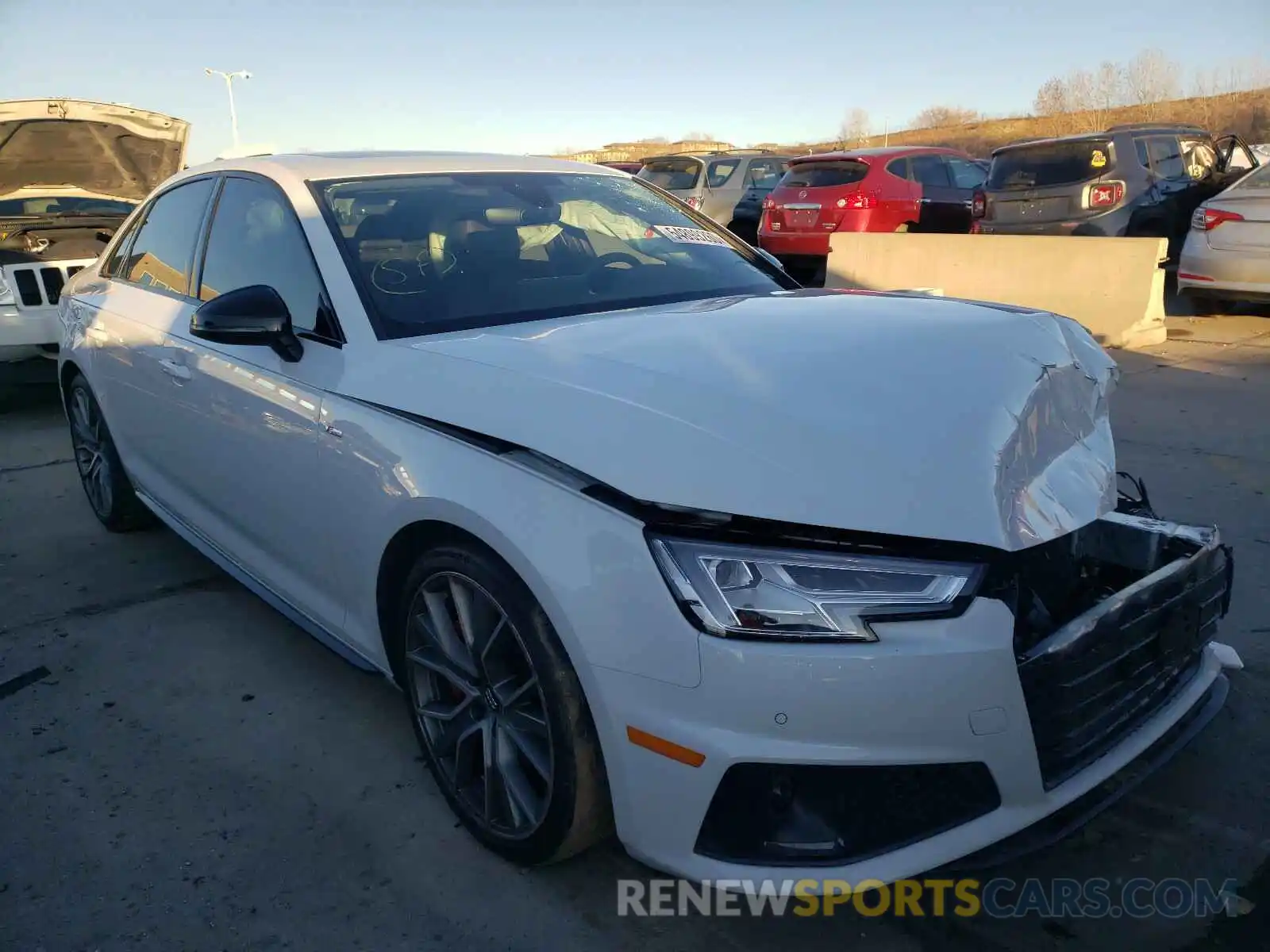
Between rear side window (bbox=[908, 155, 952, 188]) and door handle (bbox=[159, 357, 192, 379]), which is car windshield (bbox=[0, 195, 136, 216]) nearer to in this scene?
door handle (bbox=[159, 357, 192, 379])

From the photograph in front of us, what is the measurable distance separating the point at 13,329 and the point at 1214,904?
23.3 ft

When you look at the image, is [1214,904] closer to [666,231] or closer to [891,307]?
[891,307]

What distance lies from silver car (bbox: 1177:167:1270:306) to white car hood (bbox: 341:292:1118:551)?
6.77m

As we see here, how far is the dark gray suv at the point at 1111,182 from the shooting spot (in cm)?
926

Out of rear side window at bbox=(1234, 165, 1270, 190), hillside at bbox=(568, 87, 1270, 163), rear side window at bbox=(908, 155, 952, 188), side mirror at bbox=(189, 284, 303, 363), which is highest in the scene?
hillside at bbox=(568, 87, 1270, 163)

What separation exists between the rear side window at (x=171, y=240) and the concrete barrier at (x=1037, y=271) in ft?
16.6

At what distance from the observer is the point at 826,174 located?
1153 centimetres

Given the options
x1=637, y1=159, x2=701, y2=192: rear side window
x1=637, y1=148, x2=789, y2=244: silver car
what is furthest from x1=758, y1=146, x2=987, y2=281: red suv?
x1=637, y1=159, x2=701, y2=192: rear side window

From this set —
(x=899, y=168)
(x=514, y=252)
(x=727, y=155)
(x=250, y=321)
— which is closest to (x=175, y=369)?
(x=250, y=321)

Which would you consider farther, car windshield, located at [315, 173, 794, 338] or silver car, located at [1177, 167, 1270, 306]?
silver car, located at [1177, 167, 1270, 306]

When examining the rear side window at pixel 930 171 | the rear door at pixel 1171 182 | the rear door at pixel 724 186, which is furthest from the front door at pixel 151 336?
the rear door at pixel 724 186

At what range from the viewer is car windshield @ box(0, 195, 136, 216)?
7281 millimetres

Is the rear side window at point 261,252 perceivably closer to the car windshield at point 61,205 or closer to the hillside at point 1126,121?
the car windshield at point 61,205

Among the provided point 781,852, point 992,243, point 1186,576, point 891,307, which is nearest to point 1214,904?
point 1186,576
